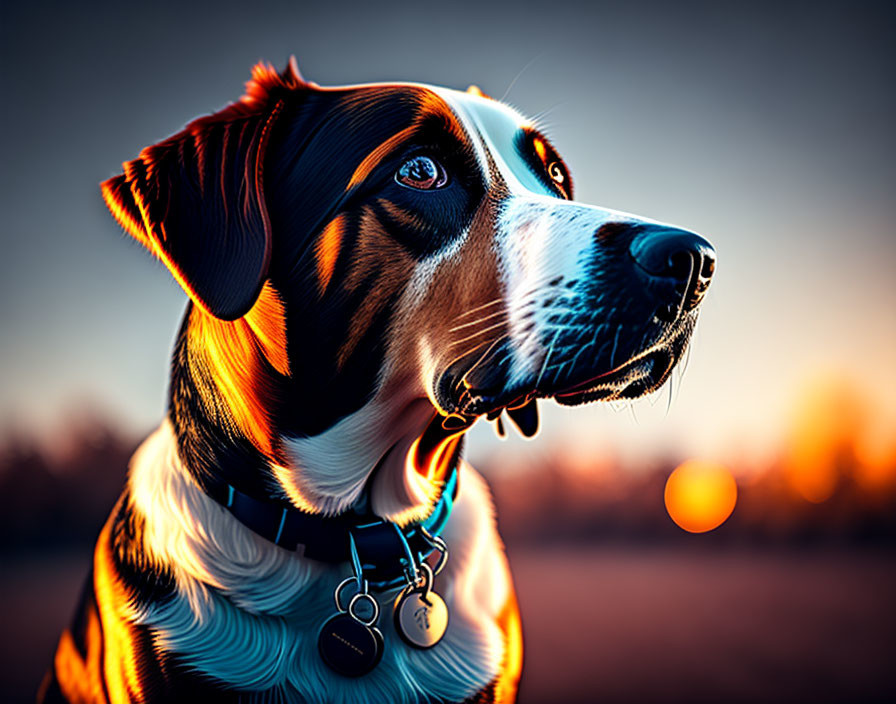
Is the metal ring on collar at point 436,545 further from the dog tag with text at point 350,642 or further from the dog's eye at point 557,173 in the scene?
the dog's eye at point 557,173

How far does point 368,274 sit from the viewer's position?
5.76 feet

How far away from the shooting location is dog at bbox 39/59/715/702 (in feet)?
5.54

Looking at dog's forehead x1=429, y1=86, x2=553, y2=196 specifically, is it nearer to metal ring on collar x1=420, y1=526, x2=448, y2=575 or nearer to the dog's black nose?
the dog's black nose

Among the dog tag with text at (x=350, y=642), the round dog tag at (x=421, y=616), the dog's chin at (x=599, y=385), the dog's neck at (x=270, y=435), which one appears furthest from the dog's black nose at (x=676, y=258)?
the dog tag with text at (x=350, y=642)

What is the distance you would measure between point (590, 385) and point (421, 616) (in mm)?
854

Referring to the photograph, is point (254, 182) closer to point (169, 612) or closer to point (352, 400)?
point (352, 400)

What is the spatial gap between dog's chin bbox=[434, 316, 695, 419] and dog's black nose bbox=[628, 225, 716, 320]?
0.34ft

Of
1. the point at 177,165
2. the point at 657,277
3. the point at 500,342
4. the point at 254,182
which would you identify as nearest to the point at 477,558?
the point at 500,342

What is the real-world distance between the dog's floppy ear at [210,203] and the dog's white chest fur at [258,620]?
2.15ft

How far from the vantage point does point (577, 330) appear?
5.02ft

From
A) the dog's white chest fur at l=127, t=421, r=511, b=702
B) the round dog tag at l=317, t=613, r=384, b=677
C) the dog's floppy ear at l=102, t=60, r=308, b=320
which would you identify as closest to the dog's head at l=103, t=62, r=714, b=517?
the dog's floppy ear at l=102, t=60, r=308, b=320

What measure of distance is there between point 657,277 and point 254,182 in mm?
1103

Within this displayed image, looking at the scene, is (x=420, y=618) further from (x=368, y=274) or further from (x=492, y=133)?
(x=492, y=133)

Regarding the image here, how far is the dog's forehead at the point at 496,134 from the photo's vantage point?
1848 millimetres
